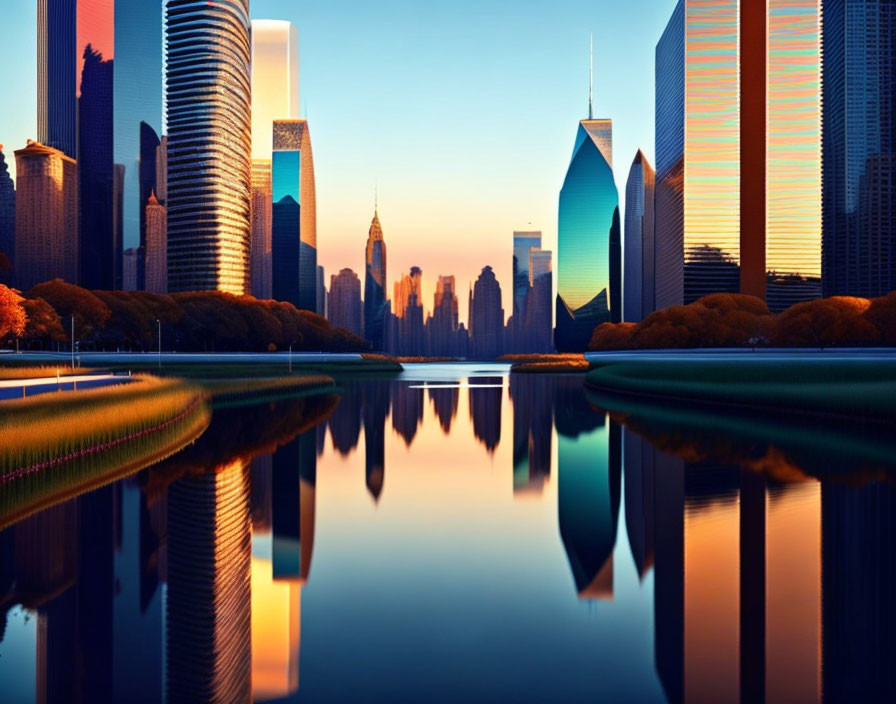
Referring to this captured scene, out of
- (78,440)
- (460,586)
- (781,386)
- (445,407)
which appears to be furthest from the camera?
(445,407)

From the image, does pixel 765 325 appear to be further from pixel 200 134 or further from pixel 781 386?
pixel 200 134

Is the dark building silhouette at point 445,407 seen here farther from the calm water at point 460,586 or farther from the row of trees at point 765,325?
the row of trees at point 765,325

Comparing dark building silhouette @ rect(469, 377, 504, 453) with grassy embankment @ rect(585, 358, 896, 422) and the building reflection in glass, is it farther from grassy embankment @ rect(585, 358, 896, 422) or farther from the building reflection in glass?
grassy embankment @ rect(585, 358, 896, 422)

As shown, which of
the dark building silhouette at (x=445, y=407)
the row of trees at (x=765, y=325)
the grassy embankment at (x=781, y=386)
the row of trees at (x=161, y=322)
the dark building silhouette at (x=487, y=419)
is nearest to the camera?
the dark building silhouette at (x=487, y=419)

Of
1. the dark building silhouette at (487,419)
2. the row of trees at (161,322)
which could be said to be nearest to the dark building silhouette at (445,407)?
the dark building silhouette at (487,419)

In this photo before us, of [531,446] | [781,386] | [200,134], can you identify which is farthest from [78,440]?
[200,134]

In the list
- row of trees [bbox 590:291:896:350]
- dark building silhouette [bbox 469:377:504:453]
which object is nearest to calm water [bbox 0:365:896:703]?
dark building silhouette [bbox 469:377:504:453]

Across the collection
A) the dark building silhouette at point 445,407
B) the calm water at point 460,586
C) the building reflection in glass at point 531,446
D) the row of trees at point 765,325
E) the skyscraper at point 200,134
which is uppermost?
the skyscraper at point 200,134
